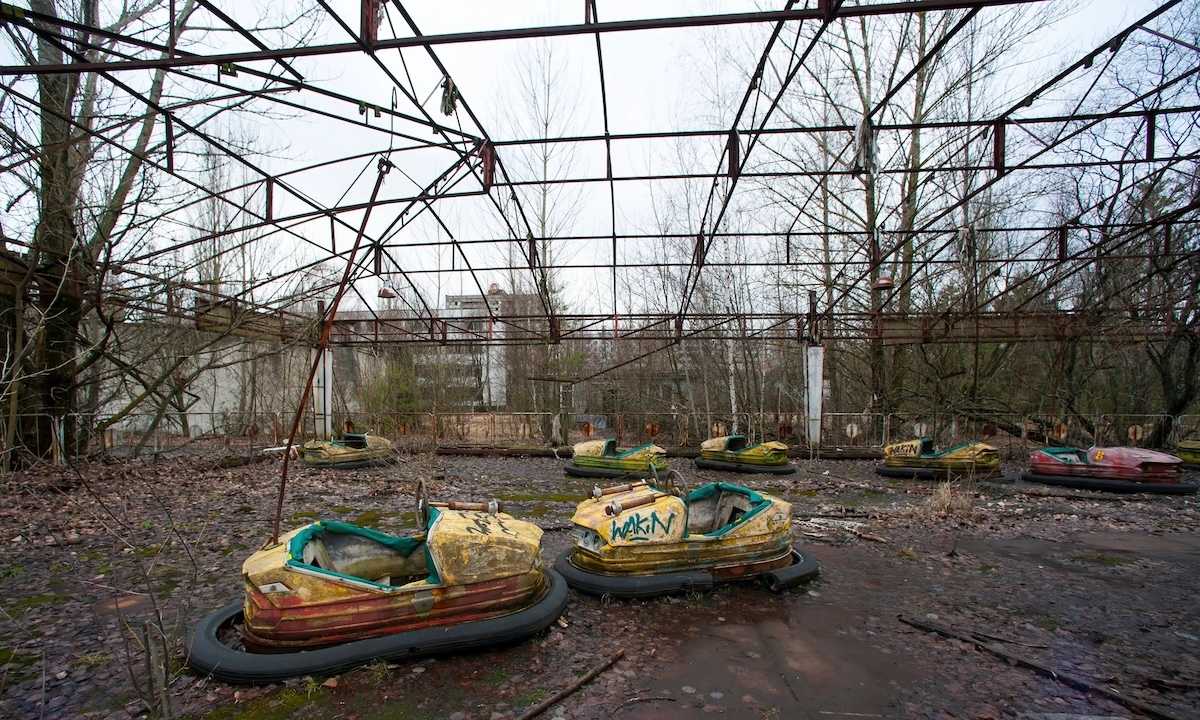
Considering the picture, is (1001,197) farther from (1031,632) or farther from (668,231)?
(1031,632)

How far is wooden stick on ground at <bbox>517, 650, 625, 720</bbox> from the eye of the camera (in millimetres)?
3132

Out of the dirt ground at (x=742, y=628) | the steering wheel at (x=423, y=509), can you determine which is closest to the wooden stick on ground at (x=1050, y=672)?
the dirt ground at (x=742, y=628)

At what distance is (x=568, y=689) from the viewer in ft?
11.0

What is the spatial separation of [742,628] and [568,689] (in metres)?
1.62

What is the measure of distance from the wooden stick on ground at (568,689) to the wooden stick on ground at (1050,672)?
2359 mm

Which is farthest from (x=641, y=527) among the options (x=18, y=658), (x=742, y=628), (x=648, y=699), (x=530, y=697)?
(x=18, y=658)

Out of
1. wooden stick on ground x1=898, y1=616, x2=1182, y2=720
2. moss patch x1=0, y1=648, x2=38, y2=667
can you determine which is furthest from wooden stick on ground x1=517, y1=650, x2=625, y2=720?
moss patch x1=0, y1=648, x2=38, y2=667

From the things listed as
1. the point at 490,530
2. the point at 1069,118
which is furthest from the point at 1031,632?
the point at 1069,118

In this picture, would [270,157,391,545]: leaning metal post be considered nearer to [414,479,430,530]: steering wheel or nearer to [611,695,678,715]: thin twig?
[414,479,430,530]: steering wheel

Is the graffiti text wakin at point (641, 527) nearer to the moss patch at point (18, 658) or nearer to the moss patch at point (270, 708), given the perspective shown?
the moss patch at point (270, 708)

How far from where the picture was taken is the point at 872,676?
3.59 m

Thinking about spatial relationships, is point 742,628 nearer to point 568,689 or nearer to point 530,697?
point 568,689

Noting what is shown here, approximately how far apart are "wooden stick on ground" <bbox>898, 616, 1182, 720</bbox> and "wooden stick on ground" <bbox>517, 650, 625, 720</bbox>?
2.36 meters

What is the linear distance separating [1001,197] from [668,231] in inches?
390
